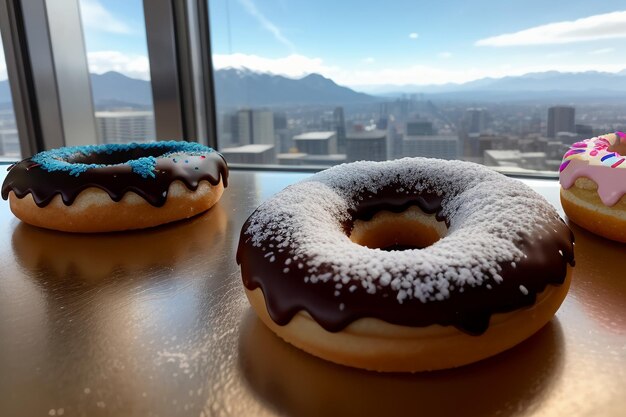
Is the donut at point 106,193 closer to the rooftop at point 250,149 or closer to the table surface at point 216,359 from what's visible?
the table surface at point 216,359

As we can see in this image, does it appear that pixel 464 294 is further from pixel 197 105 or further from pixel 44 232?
pixel 197 105

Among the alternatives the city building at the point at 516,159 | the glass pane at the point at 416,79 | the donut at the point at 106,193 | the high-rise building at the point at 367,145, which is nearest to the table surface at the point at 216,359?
the donut at the point at 106,193

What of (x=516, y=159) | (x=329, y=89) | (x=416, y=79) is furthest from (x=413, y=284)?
(x=329, y=89)

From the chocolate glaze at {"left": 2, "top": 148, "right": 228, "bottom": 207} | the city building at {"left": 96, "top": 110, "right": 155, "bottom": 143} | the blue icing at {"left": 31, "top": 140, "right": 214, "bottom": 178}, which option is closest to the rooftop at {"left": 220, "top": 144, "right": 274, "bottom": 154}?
the city building at {"left": 96, "top": 110, "right": 155, "bottom": 143}

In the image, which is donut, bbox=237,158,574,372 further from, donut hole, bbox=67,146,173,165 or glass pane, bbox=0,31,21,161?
glass pane, bbox=0,31,21,161

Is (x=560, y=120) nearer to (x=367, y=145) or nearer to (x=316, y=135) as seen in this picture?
(x=367, y=145)

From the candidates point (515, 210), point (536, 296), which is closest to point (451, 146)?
point (515, 210)
